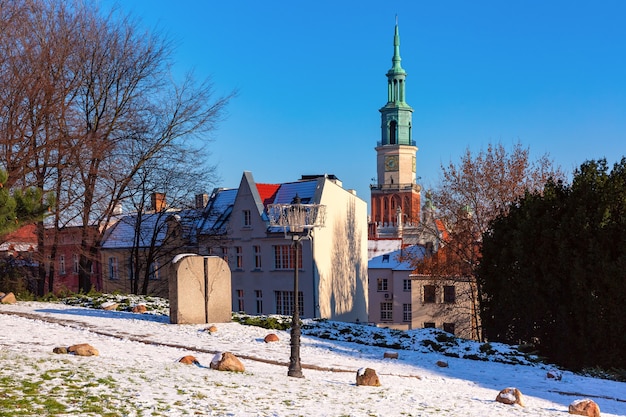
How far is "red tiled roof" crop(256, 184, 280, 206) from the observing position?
151ft

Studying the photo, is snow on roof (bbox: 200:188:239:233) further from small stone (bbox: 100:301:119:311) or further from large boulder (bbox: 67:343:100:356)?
large boulder (bbox: 67:343:100:356)

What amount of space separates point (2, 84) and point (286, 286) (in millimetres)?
23060

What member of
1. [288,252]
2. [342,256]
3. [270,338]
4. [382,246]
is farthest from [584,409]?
[382,246]

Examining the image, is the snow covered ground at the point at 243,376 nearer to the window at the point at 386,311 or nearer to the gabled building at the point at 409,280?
the gabled building at the point at 409,280

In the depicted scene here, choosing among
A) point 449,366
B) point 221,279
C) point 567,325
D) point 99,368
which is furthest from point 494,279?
point 99,368

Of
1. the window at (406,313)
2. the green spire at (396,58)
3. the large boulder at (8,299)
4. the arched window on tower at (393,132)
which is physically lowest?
the window at (406,313)

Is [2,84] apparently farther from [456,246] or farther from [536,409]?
[456,246]

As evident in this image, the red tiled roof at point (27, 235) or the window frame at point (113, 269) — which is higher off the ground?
the red tiled roof at point (27, 235)

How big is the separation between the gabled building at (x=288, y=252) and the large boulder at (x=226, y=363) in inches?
1098

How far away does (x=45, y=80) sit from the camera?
26281mm

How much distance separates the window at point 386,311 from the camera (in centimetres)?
6588

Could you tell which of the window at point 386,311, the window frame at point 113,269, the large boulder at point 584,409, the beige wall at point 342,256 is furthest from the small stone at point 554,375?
the window at point 386,311

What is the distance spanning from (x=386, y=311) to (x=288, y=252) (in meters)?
25.7

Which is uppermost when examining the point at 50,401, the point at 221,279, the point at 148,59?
the point at 148,59
